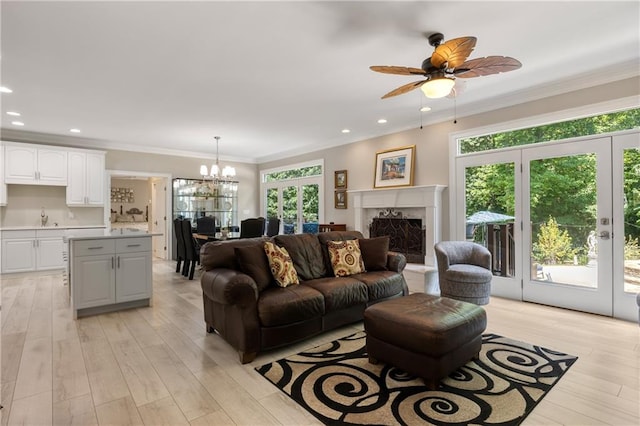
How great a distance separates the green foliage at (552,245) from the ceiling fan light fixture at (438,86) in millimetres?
2505

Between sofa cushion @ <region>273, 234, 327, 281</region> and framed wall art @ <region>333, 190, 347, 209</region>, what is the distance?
3.00m

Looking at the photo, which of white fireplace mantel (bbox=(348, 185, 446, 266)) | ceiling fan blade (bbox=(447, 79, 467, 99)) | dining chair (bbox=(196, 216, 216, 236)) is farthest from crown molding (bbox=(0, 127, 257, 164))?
ceiling fan blade (bbox=(447, 79, 467, 99))

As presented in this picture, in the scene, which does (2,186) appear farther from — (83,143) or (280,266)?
(280,266)

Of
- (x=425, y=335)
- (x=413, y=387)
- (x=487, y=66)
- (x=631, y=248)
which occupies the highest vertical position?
(x=487, y=66)

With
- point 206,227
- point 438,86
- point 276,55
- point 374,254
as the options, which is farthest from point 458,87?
point 206,227

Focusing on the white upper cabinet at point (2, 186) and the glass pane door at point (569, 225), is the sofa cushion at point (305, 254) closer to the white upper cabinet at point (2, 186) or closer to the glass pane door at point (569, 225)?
the glass pane door at point (569, 225)

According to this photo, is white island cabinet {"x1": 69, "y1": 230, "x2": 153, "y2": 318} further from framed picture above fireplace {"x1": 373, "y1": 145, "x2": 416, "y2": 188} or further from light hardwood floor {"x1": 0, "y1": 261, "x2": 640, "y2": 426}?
framed picture above fireplace {"x1": 373, "y1": 145, "x2": 416, "y2": 188}

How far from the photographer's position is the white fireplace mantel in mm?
4883

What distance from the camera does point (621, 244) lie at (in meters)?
3.41

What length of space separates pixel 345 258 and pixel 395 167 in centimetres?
Answer: 260

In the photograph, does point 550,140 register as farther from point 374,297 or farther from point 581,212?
point 374,297

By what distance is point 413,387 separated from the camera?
84.3 inches

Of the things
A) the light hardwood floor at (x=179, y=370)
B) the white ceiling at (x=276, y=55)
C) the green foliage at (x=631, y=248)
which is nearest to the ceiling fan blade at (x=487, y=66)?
the white ceiling at (x=276, y=55)

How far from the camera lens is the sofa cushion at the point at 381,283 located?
10.8 feet
